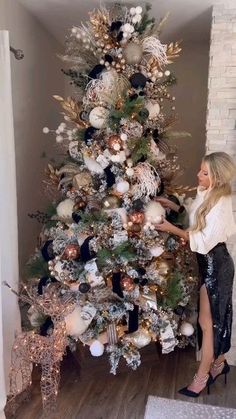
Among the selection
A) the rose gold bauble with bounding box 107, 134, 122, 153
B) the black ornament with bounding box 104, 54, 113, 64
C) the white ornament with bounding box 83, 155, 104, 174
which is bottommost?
the white ornament with bounding box 83, 155, 104, 174

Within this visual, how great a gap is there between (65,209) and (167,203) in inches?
22.8

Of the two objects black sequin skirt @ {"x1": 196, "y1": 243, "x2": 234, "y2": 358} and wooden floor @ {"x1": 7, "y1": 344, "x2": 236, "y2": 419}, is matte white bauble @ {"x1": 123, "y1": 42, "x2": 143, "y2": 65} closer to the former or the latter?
black sequin skirt @ {"x1": 196, "y1": 243, "x2": 234, "y2": 358}

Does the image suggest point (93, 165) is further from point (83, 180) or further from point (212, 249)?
point (212, 249)

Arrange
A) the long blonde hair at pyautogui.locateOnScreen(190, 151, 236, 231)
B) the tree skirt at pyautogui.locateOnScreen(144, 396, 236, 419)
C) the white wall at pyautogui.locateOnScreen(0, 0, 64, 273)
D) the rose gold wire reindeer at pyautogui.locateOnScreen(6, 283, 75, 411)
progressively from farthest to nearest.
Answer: the white wall at pyautogui.locateOnScreen(0, 0, 64, 273) → the long blonde hair at pyautogui.locateOnScreen(190, 151, 236, 231) → the rose gold wire reindeer at pyautogui.locateOnScreen(6, 283, 75, 411) → the tree skirt at pyautogui.locateOnScreen(144, 396, 236, 419)

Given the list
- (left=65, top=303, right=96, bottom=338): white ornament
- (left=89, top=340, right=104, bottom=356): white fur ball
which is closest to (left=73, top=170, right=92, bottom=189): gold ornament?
(left=65, top=303, right=96, bottom=338): white ornament

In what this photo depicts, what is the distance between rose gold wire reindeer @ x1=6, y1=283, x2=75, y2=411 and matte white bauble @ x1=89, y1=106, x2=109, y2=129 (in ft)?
3.11

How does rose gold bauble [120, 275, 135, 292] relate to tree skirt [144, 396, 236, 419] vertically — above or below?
above

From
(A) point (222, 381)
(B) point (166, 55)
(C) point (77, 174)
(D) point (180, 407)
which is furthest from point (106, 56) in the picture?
(A) point (222, 381)

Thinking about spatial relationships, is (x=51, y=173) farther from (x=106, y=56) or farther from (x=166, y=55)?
(x=166, y=55)

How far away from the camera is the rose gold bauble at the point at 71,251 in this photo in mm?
2381

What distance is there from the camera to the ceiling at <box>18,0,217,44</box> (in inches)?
104

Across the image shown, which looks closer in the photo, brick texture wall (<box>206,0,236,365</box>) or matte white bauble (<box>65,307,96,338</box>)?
matte white bauble (<box>65,307,96,338</box>)

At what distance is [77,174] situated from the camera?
8.38ft

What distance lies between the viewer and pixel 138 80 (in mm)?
2361
